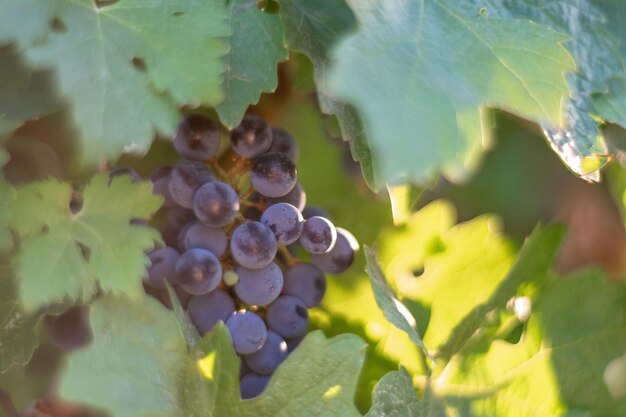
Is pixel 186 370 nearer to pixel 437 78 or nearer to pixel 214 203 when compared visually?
pixel 214 203

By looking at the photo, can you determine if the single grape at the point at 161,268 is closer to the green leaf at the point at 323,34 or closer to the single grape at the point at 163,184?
the single grape at the point at 163,184

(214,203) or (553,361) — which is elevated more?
(214,203)

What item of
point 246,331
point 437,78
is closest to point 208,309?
point 246,331

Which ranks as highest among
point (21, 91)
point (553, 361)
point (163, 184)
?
point (21, 91)

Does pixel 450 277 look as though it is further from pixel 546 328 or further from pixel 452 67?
pixel 452 67

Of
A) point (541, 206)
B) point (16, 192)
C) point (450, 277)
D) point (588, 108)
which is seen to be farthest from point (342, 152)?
point (541, 206)

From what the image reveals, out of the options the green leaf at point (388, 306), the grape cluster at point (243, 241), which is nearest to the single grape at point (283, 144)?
the grape cluster at point (243, 241)

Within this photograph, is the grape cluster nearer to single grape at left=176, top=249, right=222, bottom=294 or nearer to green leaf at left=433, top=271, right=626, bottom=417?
single grape at left=176, top=249, right=222, bottom=294
